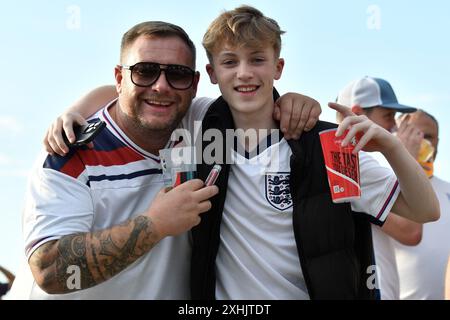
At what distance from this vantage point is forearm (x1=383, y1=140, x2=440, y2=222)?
306 cm

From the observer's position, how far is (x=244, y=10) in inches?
142

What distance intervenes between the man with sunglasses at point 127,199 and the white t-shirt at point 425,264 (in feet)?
6.82

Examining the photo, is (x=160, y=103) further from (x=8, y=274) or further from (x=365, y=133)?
(x=8, y=274)

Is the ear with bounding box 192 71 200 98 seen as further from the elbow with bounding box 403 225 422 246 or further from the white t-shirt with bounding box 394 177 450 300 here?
the white t-shirt with bounding box 394 177 450 300

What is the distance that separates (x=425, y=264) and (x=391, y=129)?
114 cm

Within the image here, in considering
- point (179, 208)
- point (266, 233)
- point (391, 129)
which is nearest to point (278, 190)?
point (266, 233)

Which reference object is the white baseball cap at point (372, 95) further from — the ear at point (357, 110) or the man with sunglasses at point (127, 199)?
the man with sunglasses at point (127, 199)

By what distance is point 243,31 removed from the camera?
3408mm

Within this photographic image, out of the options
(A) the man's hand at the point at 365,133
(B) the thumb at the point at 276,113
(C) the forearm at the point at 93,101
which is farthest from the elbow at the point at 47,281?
(A) the man's hand at the point at 365,133

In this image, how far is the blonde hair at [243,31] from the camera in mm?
3387

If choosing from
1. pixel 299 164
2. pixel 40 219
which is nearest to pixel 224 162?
pixel 299 164

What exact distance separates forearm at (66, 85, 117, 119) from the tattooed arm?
86 centimetres
